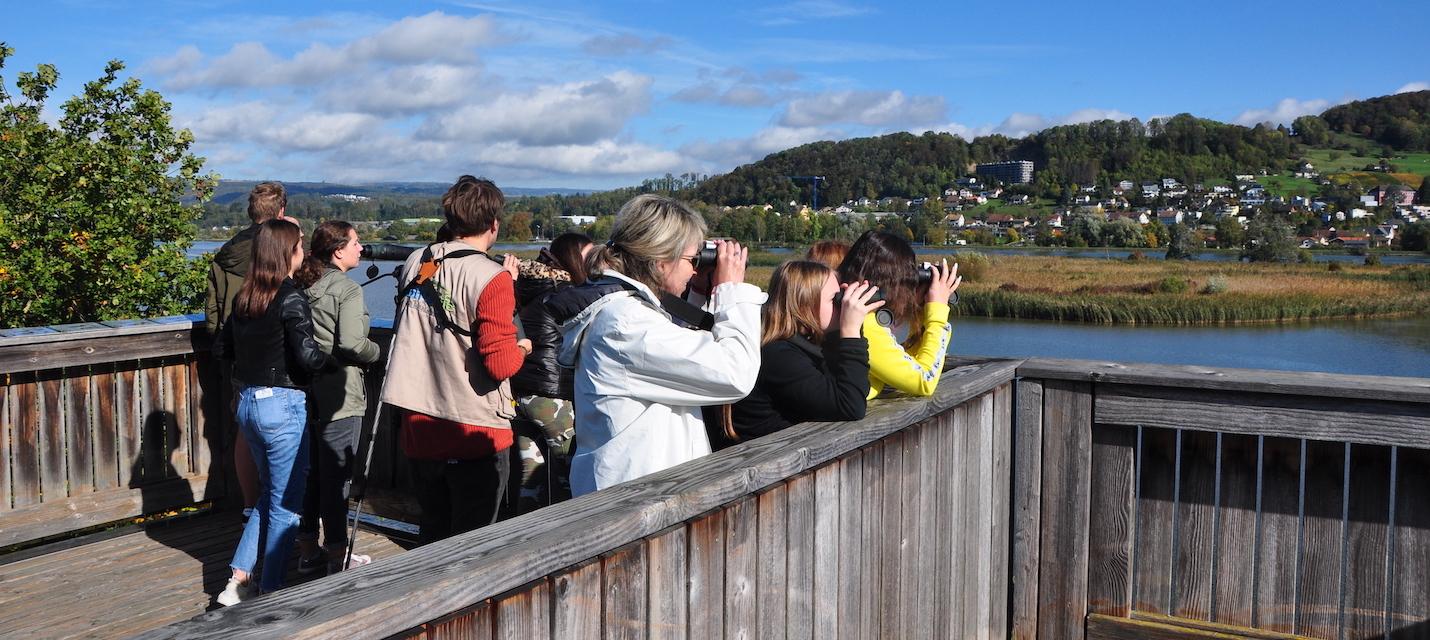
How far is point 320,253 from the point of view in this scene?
4395 millimetres

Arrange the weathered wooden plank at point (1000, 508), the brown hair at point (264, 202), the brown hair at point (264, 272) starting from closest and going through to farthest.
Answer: the weathered wooden plank at point (1000, 508) → the brown hair at point (264, 272) → the brown hair at point (264, 202)

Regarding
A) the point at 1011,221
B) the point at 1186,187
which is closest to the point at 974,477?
the point at 1011,221

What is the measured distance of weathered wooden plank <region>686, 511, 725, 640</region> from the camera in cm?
220

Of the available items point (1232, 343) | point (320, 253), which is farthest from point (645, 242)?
point (1232, 343)

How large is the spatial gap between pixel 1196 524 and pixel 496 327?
2328 millimetres

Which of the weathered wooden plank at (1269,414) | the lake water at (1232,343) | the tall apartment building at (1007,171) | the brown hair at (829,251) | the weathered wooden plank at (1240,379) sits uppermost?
the tall apartment building at (1007,171)

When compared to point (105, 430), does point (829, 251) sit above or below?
above

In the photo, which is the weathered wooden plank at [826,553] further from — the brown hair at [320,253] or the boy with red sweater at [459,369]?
the brown hair at [320,253]

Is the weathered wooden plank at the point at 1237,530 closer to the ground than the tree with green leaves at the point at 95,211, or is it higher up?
closer to the ground

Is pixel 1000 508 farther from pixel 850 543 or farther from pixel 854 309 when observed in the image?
pixel 854 309

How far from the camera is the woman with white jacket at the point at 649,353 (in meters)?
2.46

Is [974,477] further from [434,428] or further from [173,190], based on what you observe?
[173,190]

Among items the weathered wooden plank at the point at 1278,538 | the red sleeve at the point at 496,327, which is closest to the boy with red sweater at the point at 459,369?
the red sleeve at the point at 496,327

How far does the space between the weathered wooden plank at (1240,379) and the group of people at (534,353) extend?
527 millimetres
